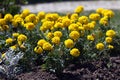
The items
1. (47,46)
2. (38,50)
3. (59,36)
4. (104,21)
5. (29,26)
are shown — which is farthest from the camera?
(104,21)

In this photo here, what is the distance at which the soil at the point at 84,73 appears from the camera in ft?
18.0

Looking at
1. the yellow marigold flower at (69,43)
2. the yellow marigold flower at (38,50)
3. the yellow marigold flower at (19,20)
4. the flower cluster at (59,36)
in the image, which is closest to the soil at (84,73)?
the flower cluster at (59,36)

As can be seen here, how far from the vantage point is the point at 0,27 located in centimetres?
631

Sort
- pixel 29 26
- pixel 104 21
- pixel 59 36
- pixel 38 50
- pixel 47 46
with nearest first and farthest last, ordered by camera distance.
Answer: pixel 47 46 → pixel 38 50 → pixel 59 36 → pixel 29 26 → pixel 104 21

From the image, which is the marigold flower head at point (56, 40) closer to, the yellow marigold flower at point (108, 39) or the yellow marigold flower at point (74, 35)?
the yellow marigold flower at point (74, 35)

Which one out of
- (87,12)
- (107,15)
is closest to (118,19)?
(87,12)

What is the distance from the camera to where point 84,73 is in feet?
18.3

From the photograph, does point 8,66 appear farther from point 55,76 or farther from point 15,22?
point 15,22

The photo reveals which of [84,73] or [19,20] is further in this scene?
[19,20]

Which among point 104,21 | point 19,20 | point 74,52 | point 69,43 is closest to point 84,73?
point 74,52

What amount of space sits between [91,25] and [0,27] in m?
1.25

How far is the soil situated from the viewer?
5.47 metres

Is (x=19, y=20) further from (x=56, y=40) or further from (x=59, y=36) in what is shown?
(x=56, y=40)

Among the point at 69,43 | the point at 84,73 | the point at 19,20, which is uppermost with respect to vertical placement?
the point at 19,20
